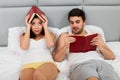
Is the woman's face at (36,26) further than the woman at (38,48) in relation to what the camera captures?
Yes

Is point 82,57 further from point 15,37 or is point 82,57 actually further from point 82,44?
point 15,37

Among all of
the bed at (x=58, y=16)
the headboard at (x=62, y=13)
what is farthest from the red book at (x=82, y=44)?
the headboard at (x=62, y=13)

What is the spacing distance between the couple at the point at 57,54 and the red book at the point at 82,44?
1.4 inches

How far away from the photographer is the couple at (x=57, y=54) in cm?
166

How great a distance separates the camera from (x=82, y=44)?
192 cm

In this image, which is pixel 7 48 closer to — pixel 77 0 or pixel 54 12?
pixel 54 12

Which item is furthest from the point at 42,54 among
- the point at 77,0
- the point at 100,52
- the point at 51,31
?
the point at 77,0

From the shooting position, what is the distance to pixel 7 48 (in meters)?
2.17

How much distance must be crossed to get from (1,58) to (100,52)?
0.85 meters

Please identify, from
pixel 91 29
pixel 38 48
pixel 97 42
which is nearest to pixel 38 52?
pixel 38 48

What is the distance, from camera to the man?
1.65m

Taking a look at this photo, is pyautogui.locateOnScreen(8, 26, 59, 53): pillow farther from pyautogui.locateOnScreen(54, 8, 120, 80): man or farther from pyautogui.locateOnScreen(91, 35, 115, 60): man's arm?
pyautogui.locateOnScreen(91, 35, 115, 60): man's arm

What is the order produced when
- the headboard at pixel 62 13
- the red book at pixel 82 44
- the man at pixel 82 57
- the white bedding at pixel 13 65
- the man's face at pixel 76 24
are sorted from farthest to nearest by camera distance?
the headboard at pixel 62 13 < the man's face at pixel 76 24 < the red book at pixel 82 44 < the white bedding at pixel 13 65 < the man at pixel 82 57

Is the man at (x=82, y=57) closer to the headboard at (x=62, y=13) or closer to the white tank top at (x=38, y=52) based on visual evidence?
the white tank top at (x=38, y=52)
